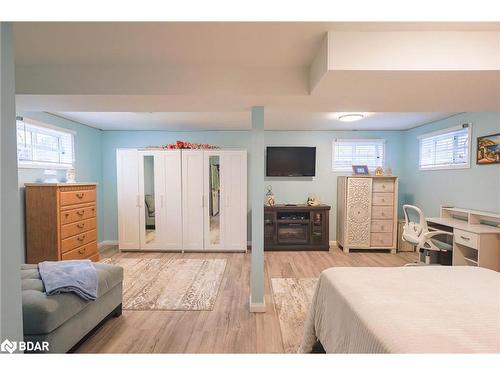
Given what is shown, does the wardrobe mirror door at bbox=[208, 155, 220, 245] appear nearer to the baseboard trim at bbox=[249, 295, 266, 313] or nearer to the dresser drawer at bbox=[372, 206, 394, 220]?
the baseboard trim at bbox=[249, 295, 266, 313]

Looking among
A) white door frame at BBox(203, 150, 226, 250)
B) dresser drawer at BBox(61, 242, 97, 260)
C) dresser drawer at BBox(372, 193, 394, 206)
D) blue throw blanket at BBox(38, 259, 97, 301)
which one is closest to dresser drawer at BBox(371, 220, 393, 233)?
dresser drawer at BBox(372, 193, 394, 206)

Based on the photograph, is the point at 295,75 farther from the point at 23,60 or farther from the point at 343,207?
the point at 343,207

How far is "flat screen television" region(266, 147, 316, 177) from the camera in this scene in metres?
4.82

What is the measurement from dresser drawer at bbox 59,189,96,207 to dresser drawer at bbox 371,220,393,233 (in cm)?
469

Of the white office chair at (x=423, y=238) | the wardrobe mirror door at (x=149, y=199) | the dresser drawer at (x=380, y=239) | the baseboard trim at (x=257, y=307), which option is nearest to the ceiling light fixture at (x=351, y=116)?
the white office chair at (x=423, y=238)

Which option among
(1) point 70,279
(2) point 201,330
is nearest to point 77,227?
(1) point 70,279

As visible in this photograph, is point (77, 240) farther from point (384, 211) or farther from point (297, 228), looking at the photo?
point (384, 211)

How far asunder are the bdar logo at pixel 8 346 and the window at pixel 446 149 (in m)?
4.68

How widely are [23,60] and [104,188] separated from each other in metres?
3.38

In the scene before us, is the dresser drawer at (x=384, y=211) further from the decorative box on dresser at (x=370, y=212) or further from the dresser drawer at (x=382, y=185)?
the dresser drawer at (x=382, y=185)

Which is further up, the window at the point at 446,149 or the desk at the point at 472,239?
the window at the point at 446,149

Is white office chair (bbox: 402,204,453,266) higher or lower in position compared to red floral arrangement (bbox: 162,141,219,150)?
lower

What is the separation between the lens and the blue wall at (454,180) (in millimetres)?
3154
